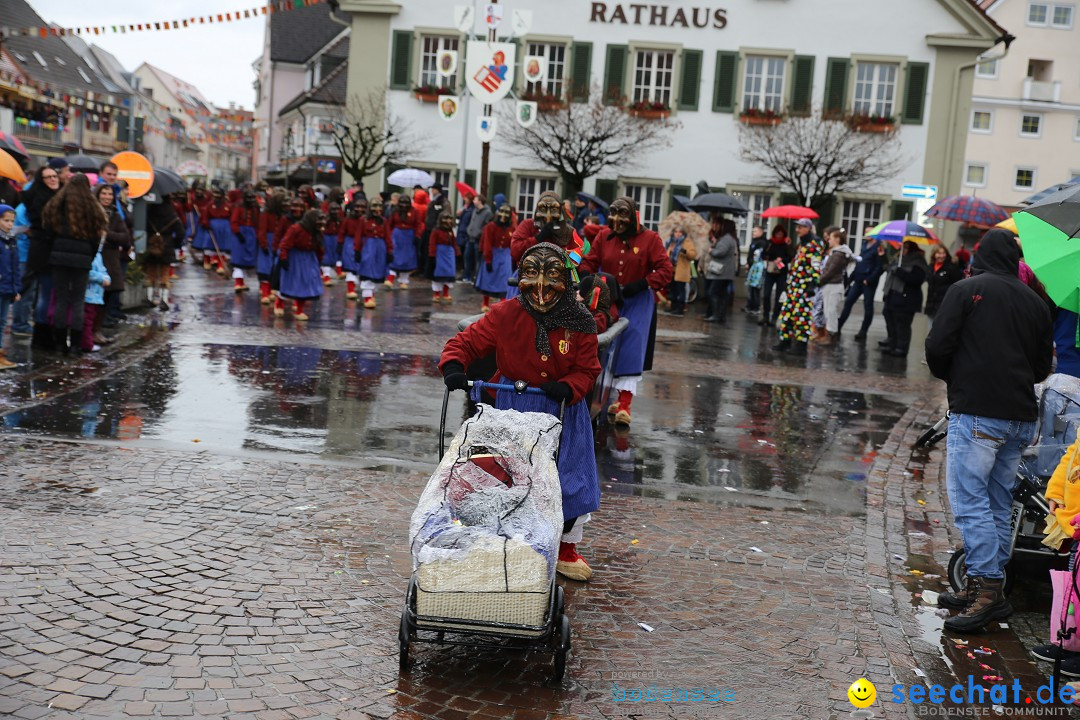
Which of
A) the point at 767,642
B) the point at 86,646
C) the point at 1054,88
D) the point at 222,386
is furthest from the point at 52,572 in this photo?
the point at 1054,88

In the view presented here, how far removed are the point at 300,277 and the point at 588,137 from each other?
1669 centimetres

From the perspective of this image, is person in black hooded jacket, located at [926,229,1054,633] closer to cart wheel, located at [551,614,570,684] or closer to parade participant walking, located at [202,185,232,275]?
cart wheel, located at [551,614,570,684]

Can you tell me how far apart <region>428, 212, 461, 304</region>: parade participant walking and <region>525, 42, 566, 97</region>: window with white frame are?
12.2 meters

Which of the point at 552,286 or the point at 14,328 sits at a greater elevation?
the point at 552,286

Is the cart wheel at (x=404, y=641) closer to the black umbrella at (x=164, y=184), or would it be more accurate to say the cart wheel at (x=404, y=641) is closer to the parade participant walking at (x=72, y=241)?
the parade participant walking at (x=72, y=241)

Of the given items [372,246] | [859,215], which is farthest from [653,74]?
[372,246]

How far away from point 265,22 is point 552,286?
2516 inches

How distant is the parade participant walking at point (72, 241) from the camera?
11.7 metres

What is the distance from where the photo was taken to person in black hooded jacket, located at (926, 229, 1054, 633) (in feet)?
19.6

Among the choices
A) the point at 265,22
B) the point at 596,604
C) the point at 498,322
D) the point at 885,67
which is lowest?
the point at 596,604

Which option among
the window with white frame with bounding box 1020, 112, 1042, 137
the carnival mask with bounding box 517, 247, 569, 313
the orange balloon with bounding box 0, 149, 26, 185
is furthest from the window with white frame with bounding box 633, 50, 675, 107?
the window with white frame with bounding box 1020, 112, 1042, 137

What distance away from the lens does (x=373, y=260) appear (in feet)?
67.9

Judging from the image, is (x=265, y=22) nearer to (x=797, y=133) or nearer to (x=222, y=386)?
(x=797, y=133)

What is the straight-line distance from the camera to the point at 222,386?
446 inches
